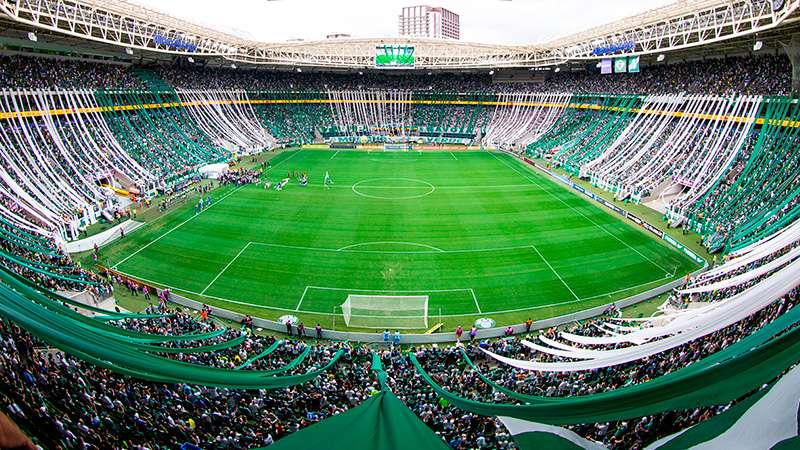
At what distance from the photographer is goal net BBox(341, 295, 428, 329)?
2328cm

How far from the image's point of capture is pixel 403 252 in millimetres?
31969

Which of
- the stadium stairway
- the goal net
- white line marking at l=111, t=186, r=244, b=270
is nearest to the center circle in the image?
white line marking at l=111, t=186, r=244, b=270

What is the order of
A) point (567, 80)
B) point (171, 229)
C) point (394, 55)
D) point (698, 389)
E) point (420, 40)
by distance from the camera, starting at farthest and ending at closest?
point (420, 40) → point (394, 55) → point (567, 80) → point (171, 229) → point (698, 389)

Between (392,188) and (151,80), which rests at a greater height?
(151,80)

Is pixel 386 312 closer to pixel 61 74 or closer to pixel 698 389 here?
pixel 698 389

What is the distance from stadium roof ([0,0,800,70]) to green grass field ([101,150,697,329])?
1938cm

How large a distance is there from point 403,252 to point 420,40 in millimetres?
58561

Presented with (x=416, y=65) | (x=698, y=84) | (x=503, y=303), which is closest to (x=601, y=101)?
(x=698, y=84)

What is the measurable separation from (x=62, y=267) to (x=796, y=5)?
150 ft

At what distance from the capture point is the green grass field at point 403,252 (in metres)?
25.9

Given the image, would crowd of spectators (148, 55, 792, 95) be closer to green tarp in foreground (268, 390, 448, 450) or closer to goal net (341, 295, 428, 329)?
goal net (341, 295, 428, 329)

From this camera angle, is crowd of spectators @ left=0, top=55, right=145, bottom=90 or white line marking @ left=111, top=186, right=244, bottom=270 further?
crowd of spectators @ left=0, top=55, right=145, bottom=90

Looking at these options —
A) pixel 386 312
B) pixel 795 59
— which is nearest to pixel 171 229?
pixel 386 312

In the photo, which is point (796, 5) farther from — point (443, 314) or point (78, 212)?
point (78, 212)
